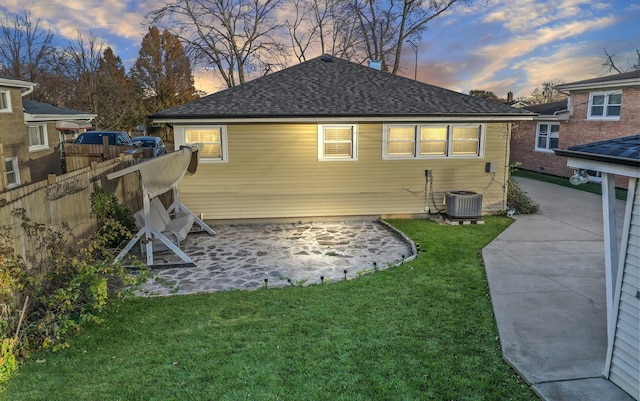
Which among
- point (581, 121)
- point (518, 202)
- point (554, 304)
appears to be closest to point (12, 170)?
point (518, 202)

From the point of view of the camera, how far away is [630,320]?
3.77 meters

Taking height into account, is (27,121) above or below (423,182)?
above

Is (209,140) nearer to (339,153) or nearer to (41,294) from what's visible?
(339,153)

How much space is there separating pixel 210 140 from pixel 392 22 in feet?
72.5

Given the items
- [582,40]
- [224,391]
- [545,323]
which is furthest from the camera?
[582,40]

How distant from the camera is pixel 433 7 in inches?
1067

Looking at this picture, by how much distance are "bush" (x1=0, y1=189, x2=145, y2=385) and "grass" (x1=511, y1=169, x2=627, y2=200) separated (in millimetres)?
16283

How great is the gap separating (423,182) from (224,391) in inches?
359

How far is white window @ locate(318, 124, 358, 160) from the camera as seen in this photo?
11398mm

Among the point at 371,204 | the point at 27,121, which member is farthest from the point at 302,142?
the point at 27,121

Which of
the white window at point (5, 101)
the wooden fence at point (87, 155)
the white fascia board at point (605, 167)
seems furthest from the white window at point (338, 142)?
the white window at point (5, 101)

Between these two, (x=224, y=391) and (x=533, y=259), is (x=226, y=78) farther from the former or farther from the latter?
(x=224, y=391)

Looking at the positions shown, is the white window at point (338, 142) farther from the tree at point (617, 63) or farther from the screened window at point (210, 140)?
the tree at point (617, 63)

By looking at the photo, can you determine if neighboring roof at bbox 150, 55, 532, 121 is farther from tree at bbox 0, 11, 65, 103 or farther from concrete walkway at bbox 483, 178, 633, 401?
tree at bbox 0, 11, 65, 103
